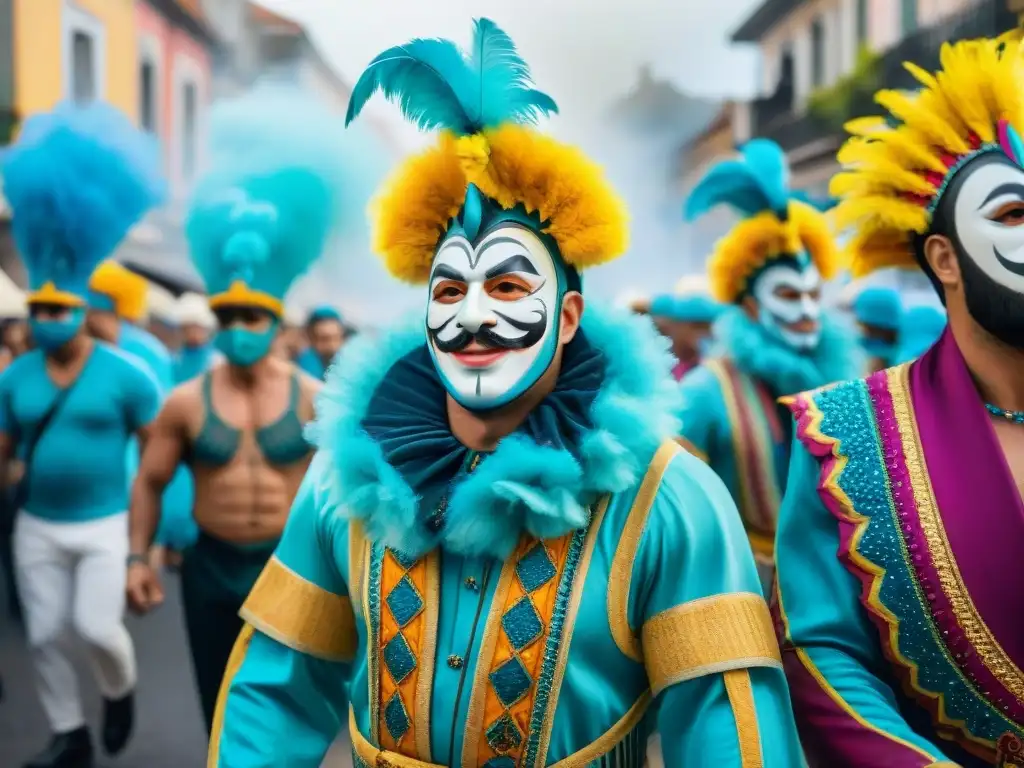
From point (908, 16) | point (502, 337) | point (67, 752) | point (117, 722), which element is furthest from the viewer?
point (908, 16)

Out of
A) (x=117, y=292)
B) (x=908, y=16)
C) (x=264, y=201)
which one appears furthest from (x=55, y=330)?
(x=908, y=16)

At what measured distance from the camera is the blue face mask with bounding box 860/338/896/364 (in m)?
7.02

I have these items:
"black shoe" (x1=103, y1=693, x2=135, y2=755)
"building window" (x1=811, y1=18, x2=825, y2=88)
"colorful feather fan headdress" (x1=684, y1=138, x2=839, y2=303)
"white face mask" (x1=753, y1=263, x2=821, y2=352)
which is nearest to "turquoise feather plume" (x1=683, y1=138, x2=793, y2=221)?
"colorful feather fan headdress" (x1=684, y1=138, x2=839, y2=303)

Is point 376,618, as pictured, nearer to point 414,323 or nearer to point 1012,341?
point 414,323

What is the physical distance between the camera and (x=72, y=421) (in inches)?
195

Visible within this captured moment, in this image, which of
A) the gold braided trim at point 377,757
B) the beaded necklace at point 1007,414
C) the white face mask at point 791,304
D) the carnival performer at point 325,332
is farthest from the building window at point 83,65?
the beaded necklace at point 1007,414

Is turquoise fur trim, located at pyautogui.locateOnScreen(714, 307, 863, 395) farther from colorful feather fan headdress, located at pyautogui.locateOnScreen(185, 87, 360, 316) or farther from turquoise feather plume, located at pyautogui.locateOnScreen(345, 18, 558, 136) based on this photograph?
turquoise feather plume, located at pyautogui.locateOnScreen(345, 18, 558, 136)

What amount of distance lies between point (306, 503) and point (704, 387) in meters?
2.73

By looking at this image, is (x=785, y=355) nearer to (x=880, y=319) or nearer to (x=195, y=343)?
(x=880, y=319)

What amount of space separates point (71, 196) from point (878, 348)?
4.75m

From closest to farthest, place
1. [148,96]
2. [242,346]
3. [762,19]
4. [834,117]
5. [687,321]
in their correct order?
[242,346] < [687,321] < [834,117] < [148,96] < [762,19]

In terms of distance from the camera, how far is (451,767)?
205cm

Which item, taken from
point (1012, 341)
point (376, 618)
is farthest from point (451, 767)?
point (1012, 341)

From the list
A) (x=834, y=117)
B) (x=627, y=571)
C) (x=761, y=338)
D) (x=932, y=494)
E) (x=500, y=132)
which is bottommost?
(x=627, y=571)
